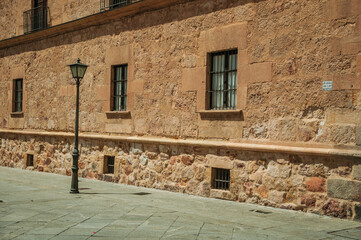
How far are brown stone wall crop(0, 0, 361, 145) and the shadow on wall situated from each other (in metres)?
0.03

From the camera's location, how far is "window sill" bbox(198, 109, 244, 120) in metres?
9.56

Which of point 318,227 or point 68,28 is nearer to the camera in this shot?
point 318,227

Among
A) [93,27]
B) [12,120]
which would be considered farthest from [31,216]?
[12,120]

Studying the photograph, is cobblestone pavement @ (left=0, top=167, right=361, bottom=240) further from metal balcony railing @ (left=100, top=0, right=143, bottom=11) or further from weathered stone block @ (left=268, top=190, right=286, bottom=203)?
metal balcony railing @ (left=100, top=0, right=143, bottom=11)

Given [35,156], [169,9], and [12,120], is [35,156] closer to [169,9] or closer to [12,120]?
[12,120]

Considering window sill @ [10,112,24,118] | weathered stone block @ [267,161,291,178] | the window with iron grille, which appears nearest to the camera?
weathered stone block @ [267,161,291,178]

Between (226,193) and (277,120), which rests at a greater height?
(277,120)

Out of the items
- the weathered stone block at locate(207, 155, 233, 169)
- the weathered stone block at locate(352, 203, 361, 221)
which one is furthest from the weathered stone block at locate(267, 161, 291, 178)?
the weathered stone block at locate(352, 203, 361, 221)

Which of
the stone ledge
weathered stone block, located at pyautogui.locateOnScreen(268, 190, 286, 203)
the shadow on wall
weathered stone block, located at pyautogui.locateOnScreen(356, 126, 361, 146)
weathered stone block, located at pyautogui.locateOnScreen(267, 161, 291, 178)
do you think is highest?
the shadow on wall

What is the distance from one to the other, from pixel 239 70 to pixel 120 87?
435 centimetres

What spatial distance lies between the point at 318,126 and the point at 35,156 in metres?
10.7

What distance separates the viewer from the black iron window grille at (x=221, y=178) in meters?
9.95

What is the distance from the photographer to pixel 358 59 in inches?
308

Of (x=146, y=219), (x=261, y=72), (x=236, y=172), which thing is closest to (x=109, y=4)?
(x=261, y=72)
